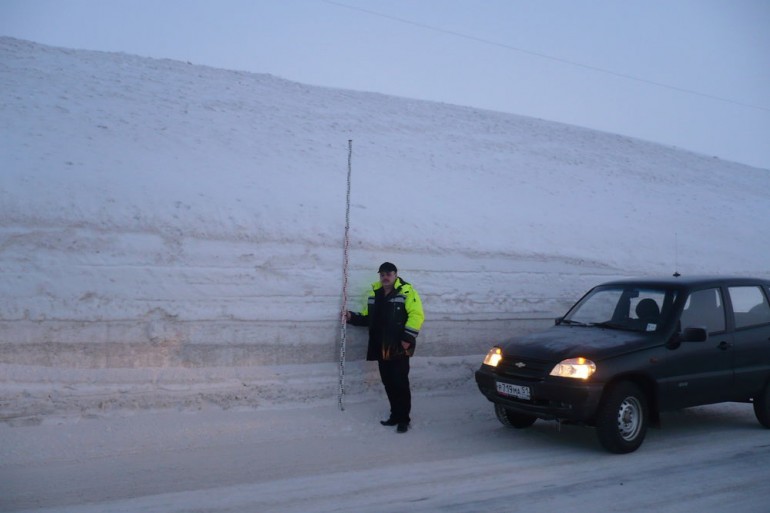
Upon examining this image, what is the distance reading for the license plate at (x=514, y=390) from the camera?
6543mm

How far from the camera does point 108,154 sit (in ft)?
34.5

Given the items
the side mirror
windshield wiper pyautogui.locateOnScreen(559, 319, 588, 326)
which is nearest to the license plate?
windshield wiper pyautogui.locateOnScreen(559, 319, 588, 326)

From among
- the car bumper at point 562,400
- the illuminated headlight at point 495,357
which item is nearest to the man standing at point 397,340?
the illuminated headlight at point 495,357

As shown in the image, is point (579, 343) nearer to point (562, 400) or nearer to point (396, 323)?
point (562, 400)

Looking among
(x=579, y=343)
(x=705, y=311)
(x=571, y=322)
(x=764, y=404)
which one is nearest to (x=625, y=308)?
(x=571, y=322)

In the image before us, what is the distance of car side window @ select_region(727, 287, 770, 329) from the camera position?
750 cm

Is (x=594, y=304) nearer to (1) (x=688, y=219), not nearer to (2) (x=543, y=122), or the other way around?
(1) (x=688, y=219)

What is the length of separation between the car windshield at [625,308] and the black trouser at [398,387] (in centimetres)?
194

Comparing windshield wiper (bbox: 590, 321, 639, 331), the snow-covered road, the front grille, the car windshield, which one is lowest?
the snow-covered road

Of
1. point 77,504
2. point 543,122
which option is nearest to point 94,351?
point 77,504

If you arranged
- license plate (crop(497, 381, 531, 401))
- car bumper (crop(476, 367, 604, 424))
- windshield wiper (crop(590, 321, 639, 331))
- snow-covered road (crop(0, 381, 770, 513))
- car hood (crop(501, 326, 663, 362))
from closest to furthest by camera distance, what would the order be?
snow-covered road (crop(0, 381, 770, 513))
car bumper (crop(476, 367, 604, 424))
car hood (crop(501, 326, 663, 362))
license plate (crop(497, 381, 531, 401))
windshield wiper (crop(590, 321, 639, 331))

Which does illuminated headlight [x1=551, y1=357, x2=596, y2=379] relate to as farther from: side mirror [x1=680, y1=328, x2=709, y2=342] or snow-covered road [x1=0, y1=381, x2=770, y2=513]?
side mirror [x1=680, y1=328, x2=709, y2=342]

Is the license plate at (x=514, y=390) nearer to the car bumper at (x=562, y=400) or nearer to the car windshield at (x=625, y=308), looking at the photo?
the car bumper at (x=562, y=400)

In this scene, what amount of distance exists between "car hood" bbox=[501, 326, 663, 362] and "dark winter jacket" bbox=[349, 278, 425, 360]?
1.04 m
